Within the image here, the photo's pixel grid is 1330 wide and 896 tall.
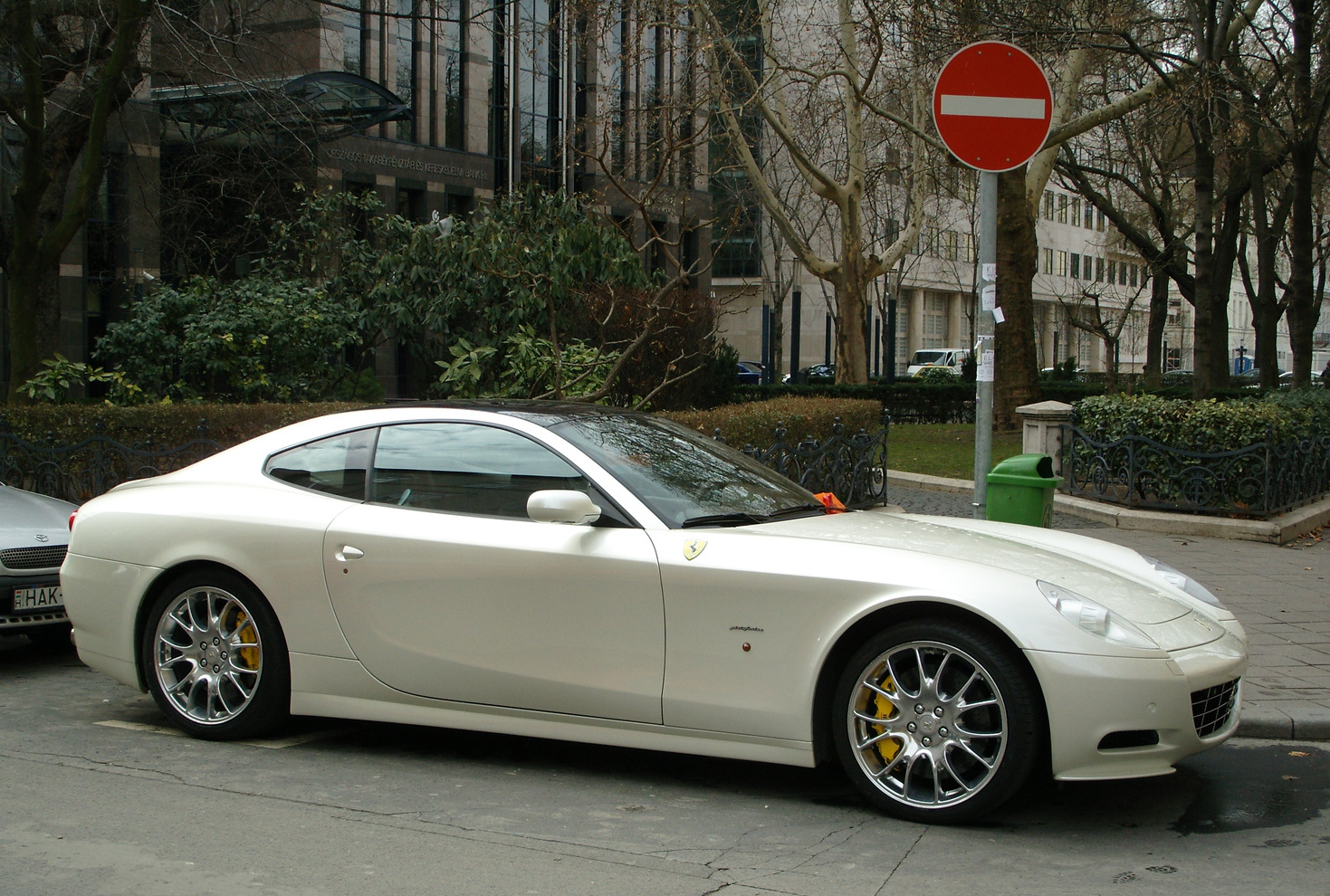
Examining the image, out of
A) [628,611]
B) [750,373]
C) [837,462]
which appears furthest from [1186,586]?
[750,373]

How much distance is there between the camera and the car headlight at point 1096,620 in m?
4.17

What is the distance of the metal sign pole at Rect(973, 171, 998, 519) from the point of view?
19.7 ft

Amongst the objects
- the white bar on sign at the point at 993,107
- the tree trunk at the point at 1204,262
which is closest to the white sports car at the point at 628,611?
the white bar on sign at the point at 993,107

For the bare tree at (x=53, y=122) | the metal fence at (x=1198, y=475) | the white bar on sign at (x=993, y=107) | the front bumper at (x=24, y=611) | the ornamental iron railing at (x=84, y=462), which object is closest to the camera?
the white bar on sign at (x=993, y=107)

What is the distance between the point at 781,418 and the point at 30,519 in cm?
632

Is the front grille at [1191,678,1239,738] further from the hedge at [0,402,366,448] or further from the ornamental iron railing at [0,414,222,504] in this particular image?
the ornamental iron railing at [0,414,222,504]

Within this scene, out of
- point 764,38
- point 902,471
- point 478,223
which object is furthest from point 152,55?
point 902,471

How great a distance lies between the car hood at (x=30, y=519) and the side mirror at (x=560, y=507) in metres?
3.79

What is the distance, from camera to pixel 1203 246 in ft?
70.6

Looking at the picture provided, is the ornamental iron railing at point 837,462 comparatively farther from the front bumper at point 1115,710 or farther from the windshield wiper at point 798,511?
the front bumper at point 1115,710

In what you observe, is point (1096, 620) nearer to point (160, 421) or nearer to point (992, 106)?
point (992, 106)

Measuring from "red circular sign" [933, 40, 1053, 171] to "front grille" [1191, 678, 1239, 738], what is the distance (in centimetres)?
275

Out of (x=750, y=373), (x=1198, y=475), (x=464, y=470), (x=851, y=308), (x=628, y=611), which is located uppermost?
(x=851, y=308)

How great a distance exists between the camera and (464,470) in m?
5.19
